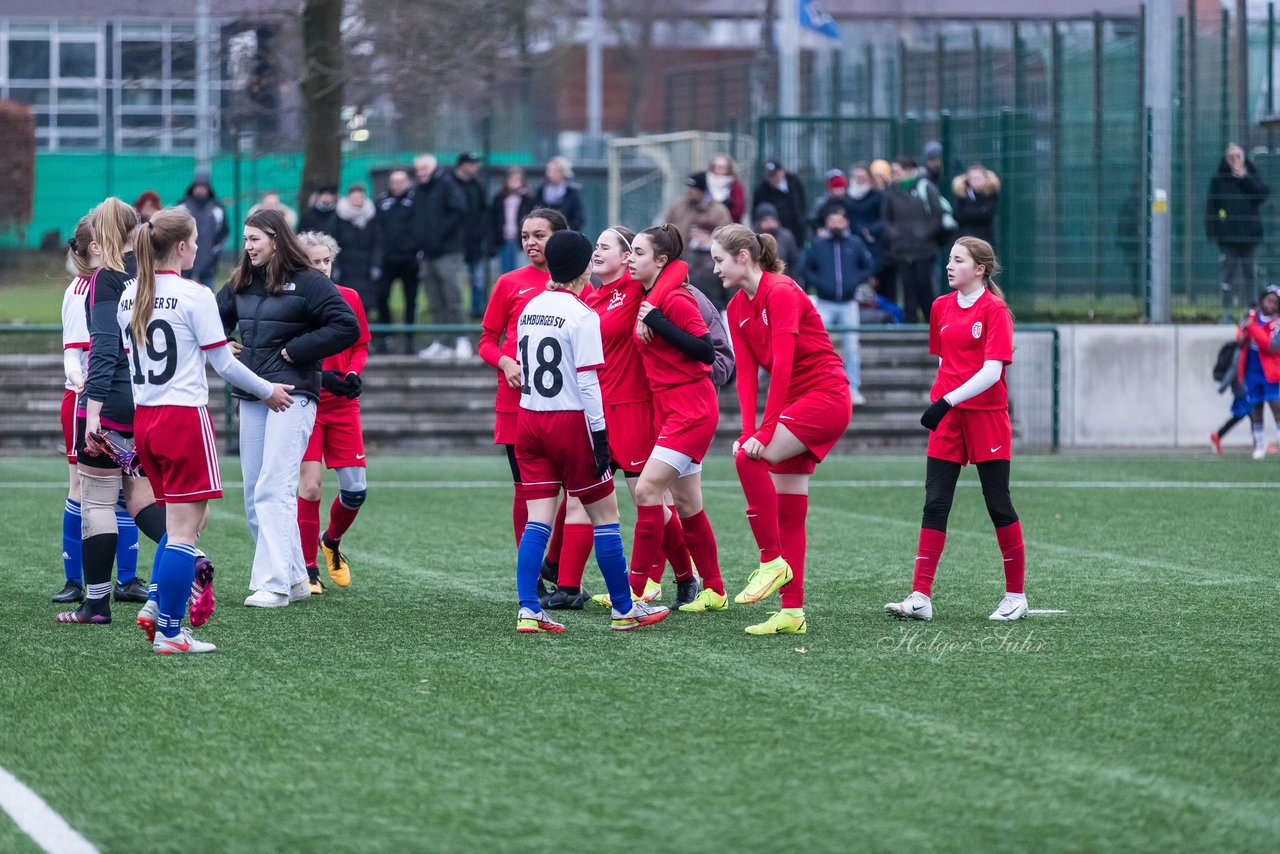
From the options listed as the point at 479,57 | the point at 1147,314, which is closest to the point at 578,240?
the point at 1147,314

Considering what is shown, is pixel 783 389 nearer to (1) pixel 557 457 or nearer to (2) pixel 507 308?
(1) pixel 557 457

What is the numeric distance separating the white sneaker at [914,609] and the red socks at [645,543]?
44.8 inches

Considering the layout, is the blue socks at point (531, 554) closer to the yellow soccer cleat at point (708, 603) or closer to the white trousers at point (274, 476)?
the yellow soccer cleat at point (708, 603)

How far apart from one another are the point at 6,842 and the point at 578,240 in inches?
146

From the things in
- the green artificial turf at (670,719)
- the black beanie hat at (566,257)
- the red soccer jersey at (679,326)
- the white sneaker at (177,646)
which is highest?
the black beanie hat at (566,257)

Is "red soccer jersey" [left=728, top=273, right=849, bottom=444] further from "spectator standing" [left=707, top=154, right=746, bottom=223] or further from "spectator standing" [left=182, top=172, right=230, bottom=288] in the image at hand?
"spectator standing" [left=182, top=172, right=230, bottom=288]

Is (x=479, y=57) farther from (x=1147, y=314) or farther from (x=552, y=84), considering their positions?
(x=552, y=84)

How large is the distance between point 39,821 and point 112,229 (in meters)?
3.45

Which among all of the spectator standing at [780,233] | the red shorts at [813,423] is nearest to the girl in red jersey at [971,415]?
the red shorts at [813,423]

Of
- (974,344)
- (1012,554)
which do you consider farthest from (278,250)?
(1012,554)

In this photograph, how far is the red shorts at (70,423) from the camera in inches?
320

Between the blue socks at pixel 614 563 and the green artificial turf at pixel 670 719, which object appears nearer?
the green artificial turf at pixel 670 719

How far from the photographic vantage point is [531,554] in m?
7.34

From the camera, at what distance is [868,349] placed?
18.9 meters
